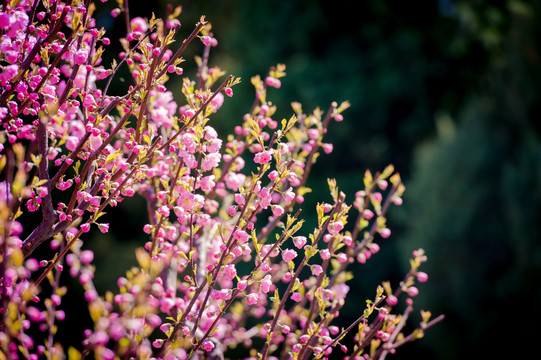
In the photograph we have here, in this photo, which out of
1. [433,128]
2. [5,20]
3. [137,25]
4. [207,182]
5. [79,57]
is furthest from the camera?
[433,128]

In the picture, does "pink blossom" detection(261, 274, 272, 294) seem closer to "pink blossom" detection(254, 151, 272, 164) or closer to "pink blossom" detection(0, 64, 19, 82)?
"pink blossom" detection(254, 151, 272, 164)

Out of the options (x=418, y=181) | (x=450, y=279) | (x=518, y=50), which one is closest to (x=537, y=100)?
(x=518, y=50)

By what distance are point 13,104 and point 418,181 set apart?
682 cm

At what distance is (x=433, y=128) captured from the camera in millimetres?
9766

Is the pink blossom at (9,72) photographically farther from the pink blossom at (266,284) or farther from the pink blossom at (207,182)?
the pink blossom at (266,284)

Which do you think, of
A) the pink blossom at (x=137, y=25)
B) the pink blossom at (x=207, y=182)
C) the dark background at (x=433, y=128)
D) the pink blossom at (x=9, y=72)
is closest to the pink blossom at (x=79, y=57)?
the pink blossom at (x=9, y=72)

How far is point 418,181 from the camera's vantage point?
24.1 feet

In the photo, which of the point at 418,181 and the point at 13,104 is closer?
the point at 13,104

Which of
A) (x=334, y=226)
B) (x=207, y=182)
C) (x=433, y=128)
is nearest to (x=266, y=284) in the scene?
(x=334, y=226)

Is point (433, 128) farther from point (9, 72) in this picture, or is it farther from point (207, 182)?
point (9, 72)

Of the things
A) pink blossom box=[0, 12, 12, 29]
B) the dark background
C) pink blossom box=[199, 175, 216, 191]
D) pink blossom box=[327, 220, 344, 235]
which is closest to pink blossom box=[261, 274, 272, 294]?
pink blossom box=[327, 220, 344, 235]

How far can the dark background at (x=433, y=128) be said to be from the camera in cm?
614

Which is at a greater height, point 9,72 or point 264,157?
point 264,157

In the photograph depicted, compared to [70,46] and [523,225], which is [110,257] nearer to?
[523,225]
